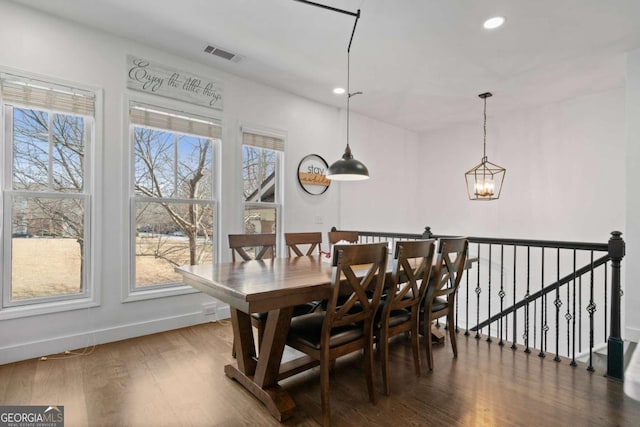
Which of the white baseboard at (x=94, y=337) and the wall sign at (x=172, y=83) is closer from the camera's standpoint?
the white baseboard at (x=94, y=337)

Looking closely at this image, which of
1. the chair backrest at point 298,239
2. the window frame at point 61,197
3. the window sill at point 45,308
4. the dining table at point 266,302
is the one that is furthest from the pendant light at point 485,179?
the window sill at point 45,308

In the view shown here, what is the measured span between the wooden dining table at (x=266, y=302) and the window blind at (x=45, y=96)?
1.91 meters

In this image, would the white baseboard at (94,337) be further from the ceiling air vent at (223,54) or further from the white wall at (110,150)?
the ceiling air vent at (223,54)

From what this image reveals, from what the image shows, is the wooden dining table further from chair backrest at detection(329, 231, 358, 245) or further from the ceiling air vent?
the ceiling air vent

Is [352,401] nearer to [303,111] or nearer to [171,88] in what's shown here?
[171,88]

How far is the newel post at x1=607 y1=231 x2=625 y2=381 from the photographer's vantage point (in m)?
2.41

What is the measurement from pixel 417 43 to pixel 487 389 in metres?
3.00

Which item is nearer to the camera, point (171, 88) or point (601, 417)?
point (601, 417)

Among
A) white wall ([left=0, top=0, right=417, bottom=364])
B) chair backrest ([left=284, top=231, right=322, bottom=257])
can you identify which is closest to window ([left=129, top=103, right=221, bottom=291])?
white wall ([left=0, top=0, right=417, bottom=364])

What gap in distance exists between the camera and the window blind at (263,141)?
4.14 meters

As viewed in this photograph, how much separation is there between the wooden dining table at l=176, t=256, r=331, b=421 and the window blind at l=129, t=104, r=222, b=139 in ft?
5.95

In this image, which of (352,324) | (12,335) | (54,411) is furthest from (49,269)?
(352,324)

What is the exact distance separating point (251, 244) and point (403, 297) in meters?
1.52

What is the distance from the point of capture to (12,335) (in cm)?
269
